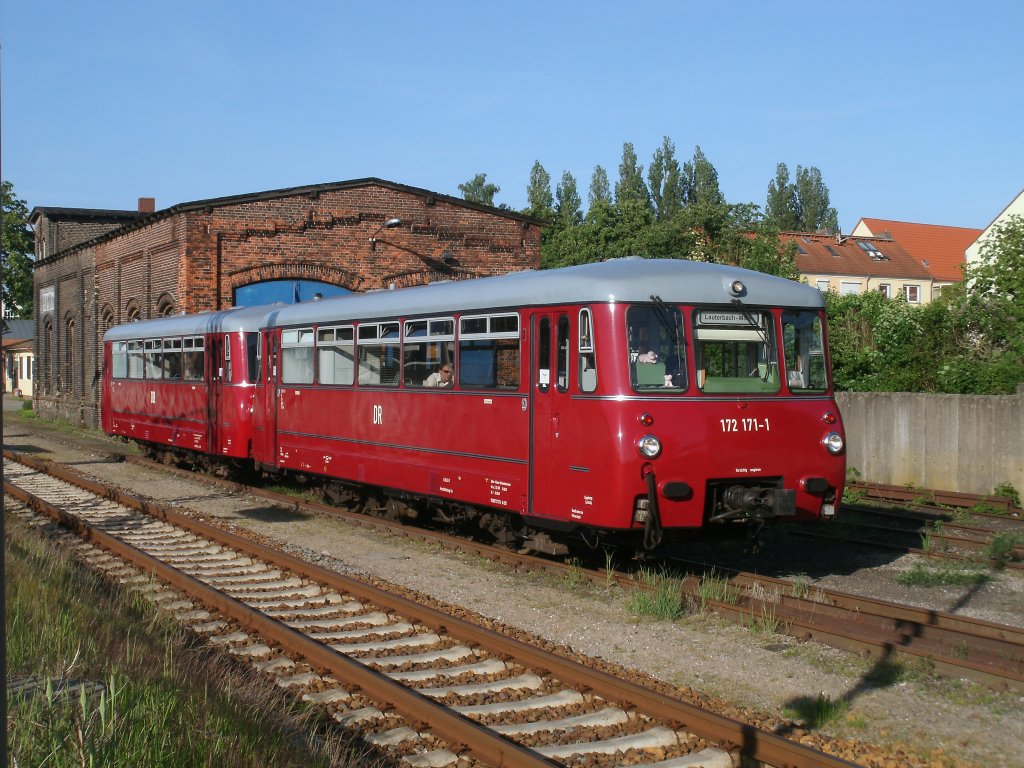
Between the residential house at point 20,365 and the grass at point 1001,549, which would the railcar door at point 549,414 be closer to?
the grass at point 1001,549

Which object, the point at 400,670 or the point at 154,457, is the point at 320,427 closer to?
the point at 400,670

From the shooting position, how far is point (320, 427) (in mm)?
14516

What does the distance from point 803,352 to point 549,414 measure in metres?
2.50

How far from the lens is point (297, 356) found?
15266mm

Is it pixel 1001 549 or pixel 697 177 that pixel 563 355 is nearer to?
pixel 1001 549

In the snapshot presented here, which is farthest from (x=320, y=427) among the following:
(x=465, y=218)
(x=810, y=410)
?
(x=465, y=218)

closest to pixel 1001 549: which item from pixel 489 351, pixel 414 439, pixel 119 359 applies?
pixel 489 351

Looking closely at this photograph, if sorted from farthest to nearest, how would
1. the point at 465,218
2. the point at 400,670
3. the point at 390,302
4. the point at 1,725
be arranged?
1. the point at 465,218
2. the point at 390,302
3. the point at 400,670
4. the point at 1,725

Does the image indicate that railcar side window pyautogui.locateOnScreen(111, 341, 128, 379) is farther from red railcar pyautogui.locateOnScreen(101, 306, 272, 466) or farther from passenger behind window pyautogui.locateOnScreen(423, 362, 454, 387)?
passenger behind window pyautogui.locateOnScreen(423, 362, 454, 387)

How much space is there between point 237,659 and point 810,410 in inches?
218

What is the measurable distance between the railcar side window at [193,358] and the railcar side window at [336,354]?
5.17 meters

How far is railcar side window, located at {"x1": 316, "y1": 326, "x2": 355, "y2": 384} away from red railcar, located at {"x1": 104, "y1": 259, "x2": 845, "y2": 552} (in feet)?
6.19

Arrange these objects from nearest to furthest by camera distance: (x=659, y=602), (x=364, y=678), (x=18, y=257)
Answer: (x=364, y=678)
(x=659, y=602)
(x=18, y=257)

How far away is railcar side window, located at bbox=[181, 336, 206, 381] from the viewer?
61.9 ft
